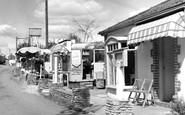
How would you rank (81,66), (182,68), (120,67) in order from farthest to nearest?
(81,66) → (120,67) → (182,68)

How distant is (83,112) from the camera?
9.71 meters

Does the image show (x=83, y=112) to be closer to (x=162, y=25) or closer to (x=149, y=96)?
(x=149, y=96)

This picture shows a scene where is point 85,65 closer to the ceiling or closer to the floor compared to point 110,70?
closer to the ceiling

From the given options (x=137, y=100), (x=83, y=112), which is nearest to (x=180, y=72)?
(x=137, y=100)

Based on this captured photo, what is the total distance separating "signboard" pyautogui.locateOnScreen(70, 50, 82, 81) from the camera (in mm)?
18141

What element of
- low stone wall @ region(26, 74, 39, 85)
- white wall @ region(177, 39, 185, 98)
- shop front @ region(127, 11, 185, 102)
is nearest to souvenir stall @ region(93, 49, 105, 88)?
low stone wall @ region(26, 74, 39, 85)

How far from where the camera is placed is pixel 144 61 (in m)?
11.5

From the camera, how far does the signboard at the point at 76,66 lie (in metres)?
18.1

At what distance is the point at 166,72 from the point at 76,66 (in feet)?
28.0

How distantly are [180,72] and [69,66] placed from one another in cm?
1112

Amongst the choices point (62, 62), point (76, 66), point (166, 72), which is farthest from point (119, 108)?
point (62, 62)

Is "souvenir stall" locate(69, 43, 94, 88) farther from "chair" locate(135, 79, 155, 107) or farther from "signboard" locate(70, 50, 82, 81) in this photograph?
"chair" locate(135, 79, 155, 107)

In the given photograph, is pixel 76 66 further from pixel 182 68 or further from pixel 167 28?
pixel 167 28

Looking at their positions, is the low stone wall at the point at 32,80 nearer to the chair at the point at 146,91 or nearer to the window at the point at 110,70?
the window at the point at 110,70
